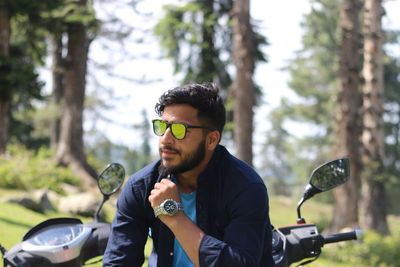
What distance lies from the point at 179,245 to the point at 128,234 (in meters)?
0.26

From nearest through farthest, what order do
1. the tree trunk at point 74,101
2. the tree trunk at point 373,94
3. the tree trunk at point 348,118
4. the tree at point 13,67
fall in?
1. the tree trunk at point 348,118
2. the tree at point 13,67
3. the tree trunk at point 373,94
4. the tree trunk at point 74,101

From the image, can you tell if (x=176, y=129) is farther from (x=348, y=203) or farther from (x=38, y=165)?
(x=38, y=165)

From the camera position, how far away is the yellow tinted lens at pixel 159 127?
99.7 inches

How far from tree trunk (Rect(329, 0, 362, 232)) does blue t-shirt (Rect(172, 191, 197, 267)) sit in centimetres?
1137

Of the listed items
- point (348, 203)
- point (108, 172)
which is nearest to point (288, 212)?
point (348, 203)

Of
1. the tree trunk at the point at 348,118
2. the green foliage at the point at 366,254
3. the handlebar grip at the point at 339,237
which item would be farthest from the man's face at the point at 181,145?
the tree trunk at the point at 348,118

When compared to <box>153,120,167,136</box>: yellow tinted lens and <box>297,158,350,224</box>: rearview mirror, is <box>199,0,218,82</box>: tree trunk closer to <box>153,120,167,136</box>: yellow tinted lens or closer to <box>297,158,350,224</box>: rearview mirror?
<box>297,158,350,224</box>: rearview mirror

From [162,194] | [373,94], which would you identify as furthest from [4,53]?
[162,194]

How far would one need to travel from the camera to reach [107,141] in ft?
155

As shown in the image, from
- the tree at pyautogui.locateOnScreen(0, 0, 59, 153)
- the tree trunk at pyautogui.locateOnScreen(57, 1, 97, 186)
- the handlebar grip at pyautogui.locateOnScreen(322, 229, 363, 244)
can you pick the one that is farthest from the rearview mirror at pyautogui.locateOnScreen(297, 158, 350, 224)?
the tree trunk at pyautogui.locateOnScreen(57, 1, 97, 186)

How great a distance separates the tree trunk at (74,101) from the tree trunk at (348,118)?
7.67 m

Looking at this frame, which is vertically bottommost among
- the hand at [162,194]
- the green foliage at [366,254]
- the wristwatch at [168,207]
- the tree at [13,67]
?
the green foliage at [366,254]

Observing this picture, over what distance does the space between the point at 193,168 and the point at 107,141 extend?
45542mm

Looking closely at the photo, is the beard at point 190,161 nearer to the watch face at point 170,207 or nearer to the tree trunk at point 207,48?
→ the watch face at point 170,207
